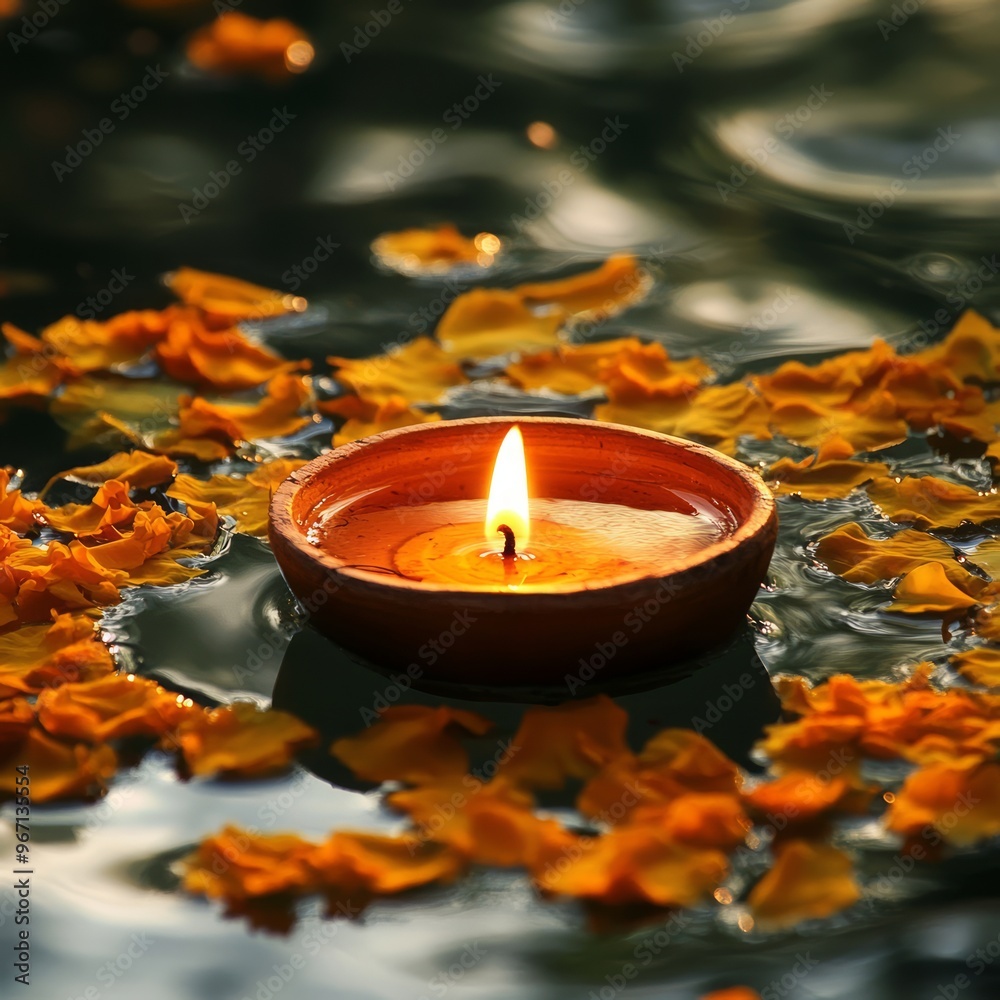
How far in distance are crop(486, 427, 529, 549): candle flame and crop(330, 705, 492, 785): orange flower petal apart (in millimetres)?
198

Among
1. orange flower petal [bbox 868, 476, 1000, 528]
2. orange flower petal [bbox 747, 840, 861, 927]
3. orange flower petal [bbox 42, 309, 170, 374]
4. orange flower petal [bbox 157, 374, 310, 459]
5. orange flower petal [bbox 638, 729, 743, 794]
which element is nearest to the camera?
orange flower petal [bbox 747, 840, 861, 927]

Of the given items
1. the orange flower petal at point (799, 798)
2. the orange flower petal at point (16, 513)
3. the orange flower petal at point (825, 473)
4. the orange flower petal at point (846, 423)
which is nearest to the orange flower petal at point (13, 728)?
the orange flower petal at point (16, 513)

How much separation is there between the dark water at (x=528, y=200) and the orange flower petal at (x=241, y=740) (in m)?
0.02

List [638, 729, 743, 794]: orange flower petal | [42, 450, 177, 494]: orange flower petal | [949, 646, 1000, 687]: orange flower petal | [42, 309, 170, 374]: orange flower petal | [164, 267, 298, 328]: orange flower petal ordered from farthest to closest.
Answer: [164, 267, 298, 328]: orange flower petal, [42, 309, 170, 374]: orange flower petal, [42, 450, 177, 494]: orange flower petal, [949, 646, 1000, 687]: orange flower petal, [638, 729, 743, 794]: orange flower petal

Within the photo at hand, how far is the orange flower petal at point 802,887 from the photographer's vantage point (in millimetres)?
1073

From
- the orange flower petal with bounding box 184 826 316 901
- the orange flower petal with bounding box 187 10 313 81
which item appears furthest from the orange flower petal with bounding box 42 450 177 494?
the orange flower petal with bounding box 187 10 313 81

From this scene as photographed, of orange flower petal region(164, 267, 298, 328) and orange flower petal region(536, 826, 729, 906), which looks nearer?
orange flower petal region(536, 826, 729, 906)

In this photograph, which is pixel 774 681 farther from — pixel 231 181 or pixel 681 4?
pixel 681 4

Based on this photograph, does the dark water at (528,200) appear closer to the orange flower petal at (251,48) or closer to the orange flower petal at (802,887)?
the orange flower petal at (251,48)

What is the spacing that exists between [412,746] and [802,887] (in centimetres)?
32

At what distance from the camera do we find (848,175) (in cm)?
245

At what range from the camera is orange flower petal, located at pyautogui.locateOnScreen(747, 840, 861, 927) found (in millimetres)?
1073

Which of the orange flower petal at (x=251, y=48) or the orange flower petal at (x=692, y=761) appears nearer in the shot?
the orange flower petal at (x=692, y=761)

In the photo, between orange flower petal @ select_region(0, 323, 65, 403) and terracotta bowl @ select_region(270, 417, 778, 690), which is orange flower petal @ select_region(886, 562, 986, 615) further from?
orange flower petal @ select_region(0, 323, 65, 403)
